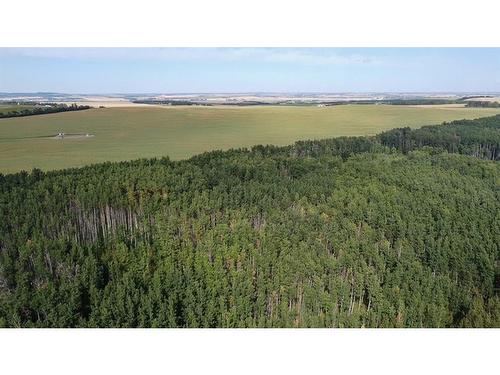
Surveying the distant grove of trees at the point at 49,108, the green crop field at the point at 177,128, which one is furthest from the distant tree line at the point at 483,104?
the distant grove of trees at the point at 49,108

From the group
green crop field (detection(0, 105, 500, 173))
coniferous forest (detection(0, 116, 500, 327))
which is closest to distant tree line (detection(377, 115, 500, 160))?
coniferous forest (detection(0, 116, 500, 327))

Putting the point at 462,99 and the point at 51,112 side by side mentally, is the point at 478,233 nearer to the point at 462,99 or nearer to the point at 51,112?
the point at 462,99

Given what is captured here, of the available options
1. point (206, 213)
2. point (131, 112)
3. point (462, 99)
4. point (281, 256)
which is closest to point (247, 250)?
point (281, 256)

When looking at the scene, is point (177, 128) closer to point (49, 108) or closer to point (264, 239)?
point (49, 108)

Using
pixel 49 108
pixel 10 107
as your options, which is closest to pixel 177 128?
pixel 49 108

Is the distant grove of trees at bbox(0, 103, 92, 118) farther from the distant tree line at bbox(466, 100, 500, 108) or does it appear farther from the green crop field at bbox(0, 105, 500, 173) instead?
the distant tree line at bbox(466, 100, 500, 108)
